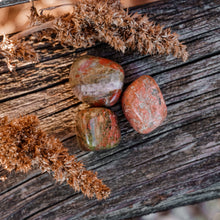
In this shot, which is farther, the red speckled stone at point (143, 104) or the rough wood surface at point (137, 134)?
the rough wood surface at point (137, 134)

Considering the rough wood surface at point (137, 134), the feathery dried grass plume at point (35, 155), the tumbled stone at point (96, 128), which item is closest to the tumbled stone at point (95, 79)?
the tumbled stone at point (96, 128)

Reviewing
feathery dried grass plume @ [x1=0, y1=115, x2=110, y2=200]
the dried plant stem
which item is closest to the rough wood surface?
the dried plant stem

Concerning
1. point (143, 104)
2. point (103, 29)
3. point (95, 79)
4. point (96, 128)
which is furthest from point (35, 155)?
point (103, 29)

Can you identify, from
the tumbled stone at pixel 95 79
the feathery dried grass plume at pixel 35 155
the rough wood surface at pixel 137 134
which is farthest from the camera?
the rough wood surface at pixel 137 134

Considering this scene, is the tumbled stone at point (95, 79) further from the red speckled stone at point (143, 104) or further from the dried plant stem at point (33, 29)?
the dried plant stem at point (33, 29)

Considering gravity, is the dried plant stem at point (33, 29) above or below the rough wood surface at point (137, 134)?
above
